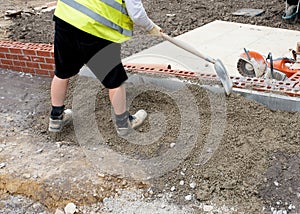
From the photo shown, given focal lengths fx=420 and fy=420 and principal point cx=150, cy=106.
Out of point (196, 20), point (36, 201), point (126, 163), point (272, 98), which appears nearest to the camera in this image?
point (36, 201)

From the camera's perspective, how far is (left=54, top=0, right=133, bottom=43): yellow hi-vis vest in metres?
3.01

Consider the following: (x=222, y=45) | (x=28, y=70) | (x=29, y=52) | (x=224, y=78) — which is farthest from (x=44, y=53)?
(x=222, y=45)

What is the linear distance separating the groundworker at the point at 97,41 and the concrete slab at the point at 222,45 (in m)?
1.60

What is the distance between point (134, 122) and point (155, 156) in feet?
1.40

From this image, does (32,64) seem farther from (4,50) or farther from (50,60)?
(4,50)

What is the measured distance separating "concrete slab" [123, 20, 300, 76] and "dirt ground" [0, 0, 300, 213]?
1.18 metres

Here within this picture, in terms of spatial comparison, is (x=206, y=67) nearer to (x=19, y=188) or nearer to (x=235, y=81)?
(x=235, y=81)

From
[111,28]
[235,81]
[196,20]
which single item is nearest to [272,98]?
[235,81]

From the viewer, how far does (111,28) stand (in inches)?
122

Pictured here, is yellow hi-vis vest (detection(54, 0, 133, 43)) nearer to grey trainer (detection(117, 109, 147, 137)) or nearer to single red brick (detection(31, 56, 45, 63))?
grey trainer (detection(117, 109, 147, 137))

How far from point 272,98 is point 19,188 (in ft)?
6.76

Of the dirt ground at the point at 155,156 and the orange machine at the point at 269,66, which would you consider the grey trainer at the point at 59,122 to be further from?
the orange machine at the point at 269,66

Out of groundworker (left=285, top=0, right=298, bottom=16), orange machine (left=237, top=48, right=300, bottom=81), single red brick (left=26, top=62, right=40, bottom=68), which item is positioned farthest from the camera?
groundworker (left=285, top=0, right=298, bottom=16)

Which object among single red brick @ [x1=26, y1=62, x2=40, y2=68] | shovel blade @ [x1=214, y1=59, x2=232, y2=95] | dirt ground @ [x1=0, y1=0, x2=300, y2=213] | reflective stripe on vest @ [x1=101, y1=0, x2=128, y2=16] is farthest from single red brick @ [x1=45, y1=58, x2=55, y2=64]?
shovel blade @ [x1=214, y1=59, x2=232, y2=95]
